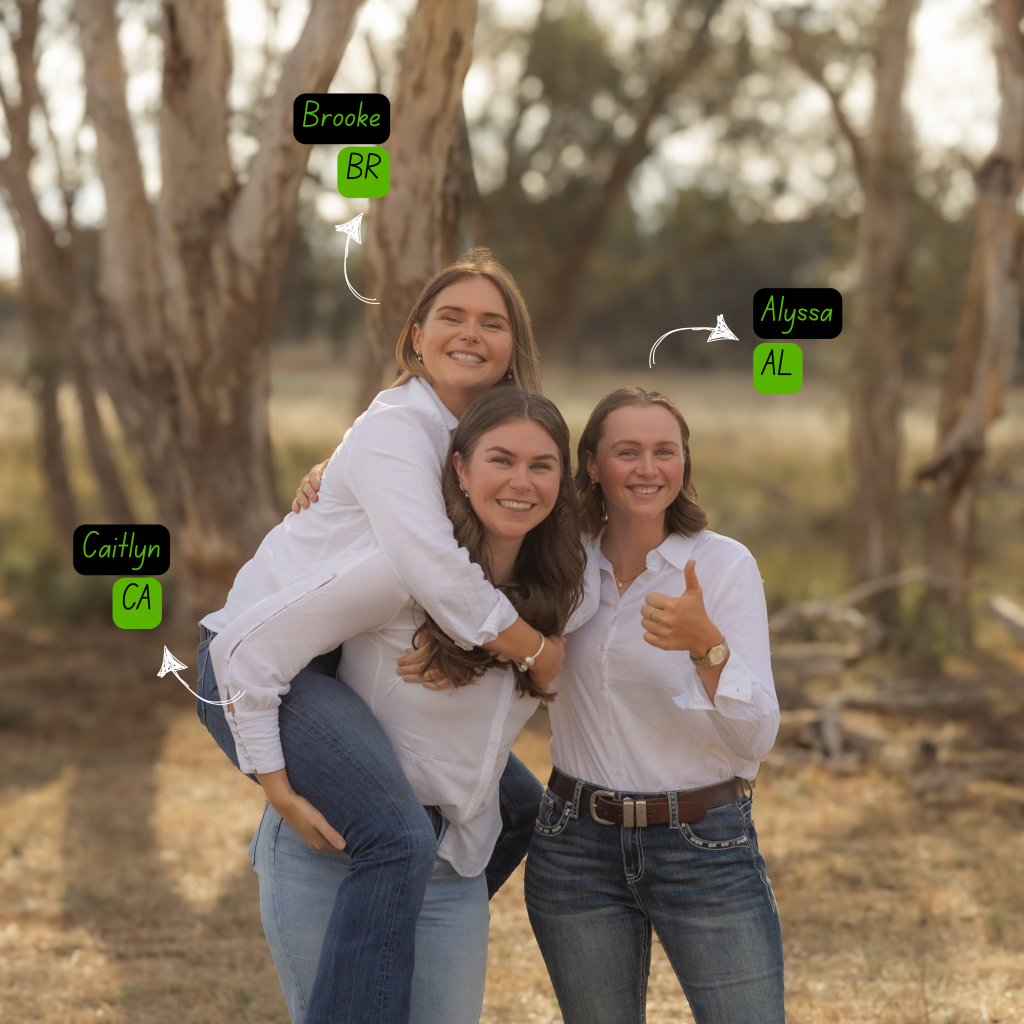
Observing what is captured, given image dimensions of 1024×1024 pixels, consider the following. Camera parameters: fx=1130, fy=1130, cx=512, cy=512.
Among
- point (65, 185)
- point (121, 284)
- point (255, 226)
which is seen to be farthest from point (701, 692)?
point (65, 185)

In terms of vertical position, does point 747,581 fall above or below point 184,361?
below

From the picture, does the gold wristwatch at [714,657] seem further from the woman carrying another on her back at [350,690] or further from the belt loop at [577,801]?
the belt loop at [577,801]

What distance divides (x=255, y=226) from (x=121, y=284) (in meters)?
2.15

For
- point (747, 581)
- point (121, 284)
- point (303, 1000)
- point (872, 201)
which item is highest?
point (872, 201)

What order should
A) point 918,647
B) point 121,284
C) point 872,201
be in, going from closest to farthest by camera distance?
point 121,284 → point 918,647 → point 872,201

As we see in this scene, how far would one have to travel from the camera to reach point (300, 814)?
2420 millimetres

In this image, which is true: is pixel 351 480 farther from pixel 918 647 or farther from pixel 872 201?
pixel 872 201

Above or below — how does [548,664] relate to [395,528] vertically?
below

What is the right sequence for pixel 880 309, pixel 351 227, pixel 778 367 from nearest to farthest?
pixel 351 227
pixel 778 367
pixel 880 309

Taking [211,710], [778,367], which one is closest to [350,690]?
[211,710]

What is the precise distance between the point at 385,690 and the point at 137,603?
206 cm

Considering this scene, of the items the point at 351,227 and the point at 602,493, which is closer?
the point at 602,493

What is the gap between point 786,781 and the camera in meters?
6.64

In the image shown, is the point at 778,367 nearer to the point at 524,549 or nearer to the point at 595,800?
the point at 524,549
